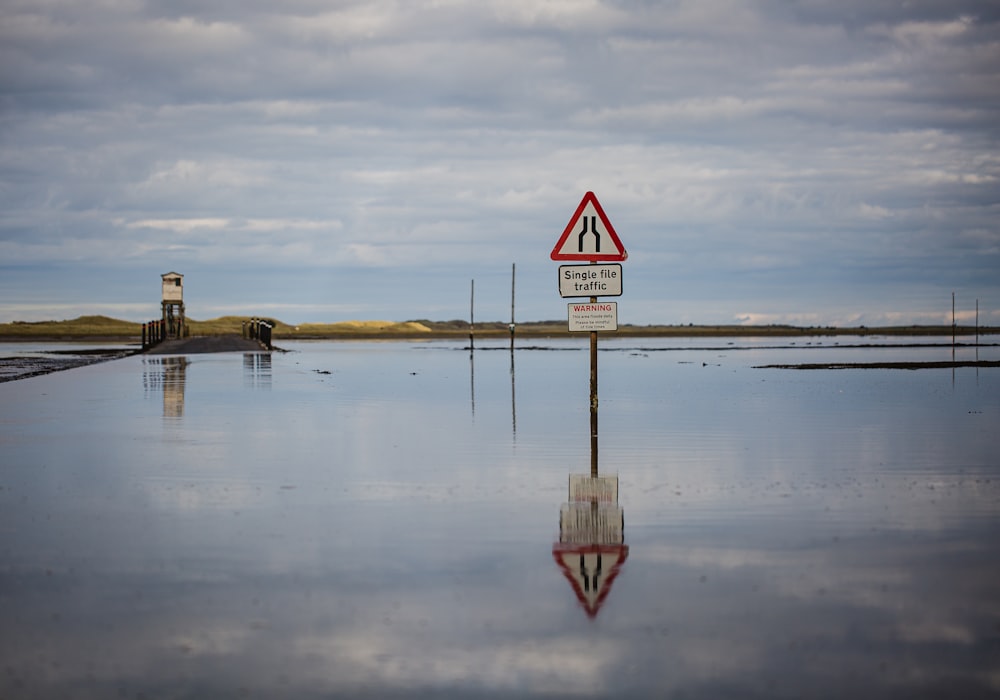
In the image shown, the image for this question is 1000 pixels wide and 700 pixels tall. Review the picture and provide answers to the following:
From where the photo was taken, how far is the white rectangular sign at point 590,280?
16.9 metres

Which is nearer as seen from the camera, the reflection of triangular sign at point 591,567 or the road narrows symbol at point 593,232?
the reflection of triangular sign at point 591,567

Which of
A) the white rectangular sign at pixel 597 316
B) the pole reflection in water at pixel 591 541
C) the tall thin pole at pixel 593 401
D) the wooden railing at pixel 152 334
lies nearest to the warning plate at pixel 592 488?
the pole reflection in water at pixel 591 541

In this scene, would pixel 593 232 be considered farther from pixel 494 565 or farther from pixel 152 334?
pixel 152 334

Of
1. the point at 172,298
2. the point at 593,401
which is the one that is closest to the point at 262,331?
the point at 172,298

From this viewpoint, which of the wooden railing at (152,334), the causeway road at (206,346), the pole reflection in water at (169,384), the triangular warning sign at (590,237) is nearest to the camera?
the triangular warning sign at (590,237)

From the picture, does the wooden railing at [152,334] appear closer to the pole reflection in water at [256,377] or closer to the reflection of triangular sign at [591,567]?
the pole reflection in water at [256,377]

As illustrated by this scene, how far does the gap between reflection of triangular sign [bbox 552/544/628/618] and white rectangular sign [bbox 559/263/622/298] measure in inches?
363

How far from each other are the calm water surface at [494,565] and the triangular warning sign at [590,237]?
2.73m

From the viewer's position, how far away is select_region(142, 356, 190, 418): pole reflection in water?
22.2 m

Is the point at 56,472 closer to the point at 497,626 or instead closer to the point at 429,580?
the point at 429,580

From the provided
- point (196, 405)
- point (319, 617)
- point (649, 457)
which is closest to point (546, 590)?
point (319, 617)

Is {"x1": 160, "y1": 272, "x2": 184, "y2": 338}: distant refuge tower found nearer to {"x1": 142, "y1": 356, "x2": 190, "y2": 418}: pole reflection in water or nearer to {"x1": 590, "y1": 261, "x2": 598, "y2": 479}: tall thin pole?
A: {"x1": 142, "y1": 356, "x2": 190, "y2": 418}: pole reflection in water

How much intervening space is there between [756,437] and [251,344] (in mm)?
64399

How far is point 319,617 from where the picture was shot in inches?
235
